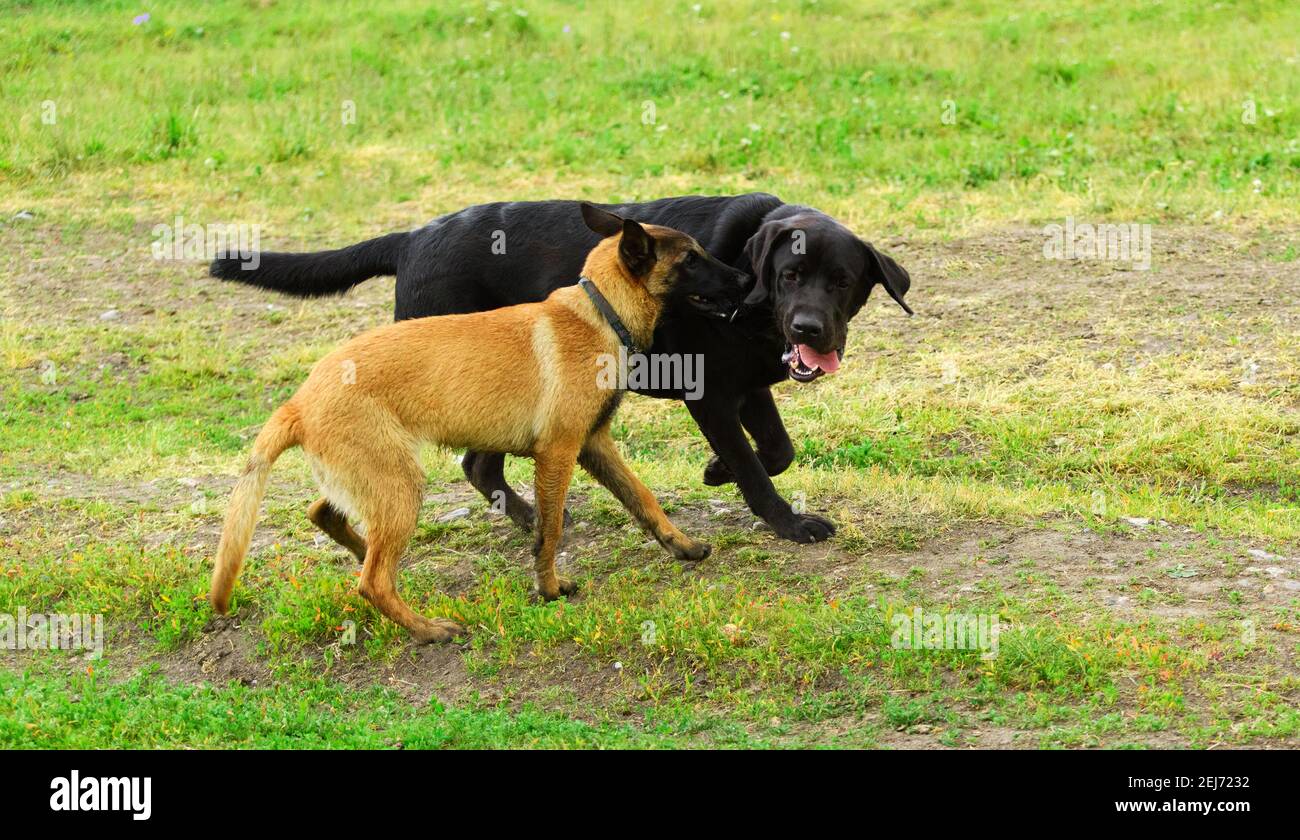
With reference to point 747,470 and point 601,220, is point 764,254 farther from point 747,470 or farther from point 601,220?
point 747,470

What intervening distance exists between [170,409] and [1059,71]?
32.5 feet

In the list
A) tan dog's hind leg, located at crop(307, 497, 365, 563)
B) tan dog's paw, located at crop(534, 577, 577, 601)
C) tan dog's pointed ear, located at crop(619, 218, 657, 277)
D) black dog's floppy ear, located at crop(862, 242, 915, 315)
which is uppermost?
tan dog's pointed ear, located at crop(619, 218, 657, 277)

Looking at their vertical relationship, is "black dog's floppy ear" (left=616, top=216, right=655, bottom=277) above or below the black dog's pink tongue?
above

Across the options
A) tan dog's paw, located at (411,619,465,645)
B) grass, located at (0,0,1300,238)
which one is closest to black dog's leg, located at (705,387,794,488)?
tan dog's paw, located at (411,619,465,645)

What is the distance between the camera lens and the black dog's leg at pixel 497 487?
23.1ft

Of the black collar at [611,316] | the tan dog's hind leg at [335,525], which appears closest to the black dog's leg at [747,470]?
the black collar at [611,316]

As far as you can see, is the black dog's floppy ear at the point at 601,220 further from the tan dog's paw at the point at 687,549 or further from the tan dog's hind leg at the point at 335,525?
the tan dog's hind leg at the point at 335,525

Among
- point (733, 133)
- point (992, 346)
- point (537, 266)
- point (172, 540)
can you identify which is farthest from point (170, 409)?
point (733, 133)

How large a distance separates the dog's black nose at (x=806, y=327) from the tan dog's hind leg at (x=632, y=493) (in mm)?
952

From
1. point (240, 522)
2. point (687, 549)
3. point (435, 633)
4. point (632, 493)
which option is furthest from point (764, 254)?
point (240, 522)

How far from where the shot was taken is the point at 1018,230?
37.7 ft

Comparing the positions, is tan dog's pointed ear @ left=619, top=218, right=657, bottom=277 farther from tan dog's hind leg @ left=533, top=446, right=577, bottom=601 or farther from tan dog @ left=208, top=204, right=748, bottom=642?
tan dog's hind leg @ left=533, top=446, right=577, bottom=601

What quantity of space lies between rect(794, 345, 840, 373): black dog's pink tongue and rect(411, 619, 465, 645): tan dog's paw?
1.87 meters

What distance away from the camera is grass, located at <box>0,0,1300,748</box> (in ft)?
17.4
